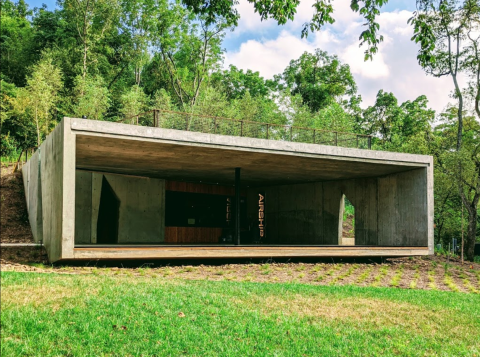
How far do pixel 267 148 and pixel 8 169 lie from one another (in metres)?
16.4

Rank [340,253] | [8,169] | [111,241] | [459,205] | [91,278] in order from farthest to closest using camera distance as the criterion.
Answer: [459,205]
[8,169]
[111,241]
[340,253]
[91,278]

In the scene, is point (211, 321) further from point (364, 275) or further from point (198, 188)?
point (198, 188)

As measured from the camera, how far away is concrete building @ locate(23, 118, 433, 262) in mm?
11883

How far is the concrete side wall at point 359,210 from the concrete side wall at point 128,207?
561cm

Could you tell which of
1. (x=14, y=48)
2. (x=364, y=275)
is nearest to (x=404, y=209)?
(x=364, y=275)

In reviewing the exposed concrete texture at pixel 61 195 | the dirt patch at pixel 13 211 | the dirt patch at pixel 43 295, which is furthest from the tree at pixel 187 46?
the dirt patch at pixel 43 295

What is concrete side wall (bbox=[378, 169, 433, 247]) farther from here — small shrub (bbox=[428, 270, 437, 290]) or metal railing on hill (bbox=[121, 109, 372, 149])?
small shrub (bbox=[428, 270, 437, 290])

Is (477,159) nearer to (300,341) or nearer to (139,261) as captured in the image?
(139,261)

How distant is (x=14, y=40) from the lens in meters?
34.6

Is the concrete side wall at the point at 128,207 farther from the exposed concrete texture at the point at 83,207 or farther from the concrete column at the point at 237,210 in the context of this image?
the concrete column at the point at 237,210

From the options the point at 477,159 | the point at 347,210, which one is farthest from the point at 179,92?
the point at 477,159

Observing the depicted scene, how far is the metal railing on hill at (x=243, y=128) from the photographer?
1497 cm

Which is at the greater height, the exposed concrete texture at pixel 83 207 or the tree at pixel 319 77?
the tree at pixel 319 77

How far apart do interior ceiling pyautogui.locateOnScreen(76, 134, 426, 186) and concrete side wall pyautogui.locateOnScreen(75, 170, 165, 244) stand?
639mm
